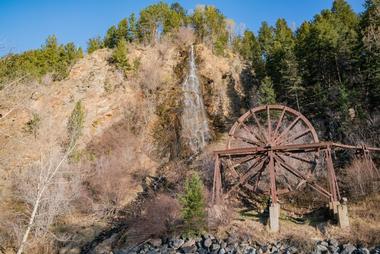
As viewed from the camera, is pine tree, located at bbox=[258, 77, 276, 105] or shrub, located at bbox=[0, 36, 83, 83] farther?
shrub, located at bbox=[0, 36, 83, 83]

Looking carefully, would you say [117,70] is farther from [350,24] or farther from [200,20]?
[350,24]

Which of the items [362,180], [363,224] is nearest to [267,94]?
[362,180]

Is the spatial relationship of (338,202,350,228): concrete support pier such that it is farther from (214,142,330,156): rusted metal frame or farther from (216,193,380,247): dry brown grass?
(214,142,330,156): rusted metal frame

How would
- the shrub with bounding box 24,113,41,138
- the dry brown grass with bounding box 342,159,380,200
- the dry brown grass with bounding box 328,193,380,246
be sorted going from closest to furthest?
the dry brown grass with bounding box 328,193,380,246 < the dry brown grass with bounding box 342,159,380,200 < the shrub with bounding box 24,113,41,138

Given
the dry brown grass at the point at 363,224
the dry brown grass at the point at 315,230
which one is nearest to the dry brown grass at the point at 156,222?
the dry brown grass at the point at 315,230

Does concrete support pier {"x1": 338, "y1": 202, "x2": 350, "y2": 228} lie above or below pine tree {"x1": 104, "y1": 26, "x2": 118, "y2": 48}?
below

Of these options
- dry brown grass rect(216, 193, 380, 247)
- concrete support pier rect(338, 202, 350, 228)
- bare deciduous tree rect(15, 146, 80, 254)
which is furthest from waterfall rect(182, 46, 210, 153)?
concrete support pier rect(338, 202, 350, 228)

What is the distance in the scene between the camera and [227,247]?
13.1m

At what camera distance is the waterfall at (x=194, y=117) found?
33.1m

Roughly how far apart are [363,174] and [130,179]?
53.8ft

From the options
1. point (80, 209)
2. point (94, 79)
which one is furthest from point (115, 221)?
point (94, 79)

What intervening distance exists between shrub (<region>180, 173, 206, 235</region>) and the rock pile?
0.43 metres

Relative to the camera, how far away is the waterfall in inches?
1303

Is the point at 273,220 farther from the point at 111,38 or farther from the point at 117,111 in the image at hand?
the point at 111,38
